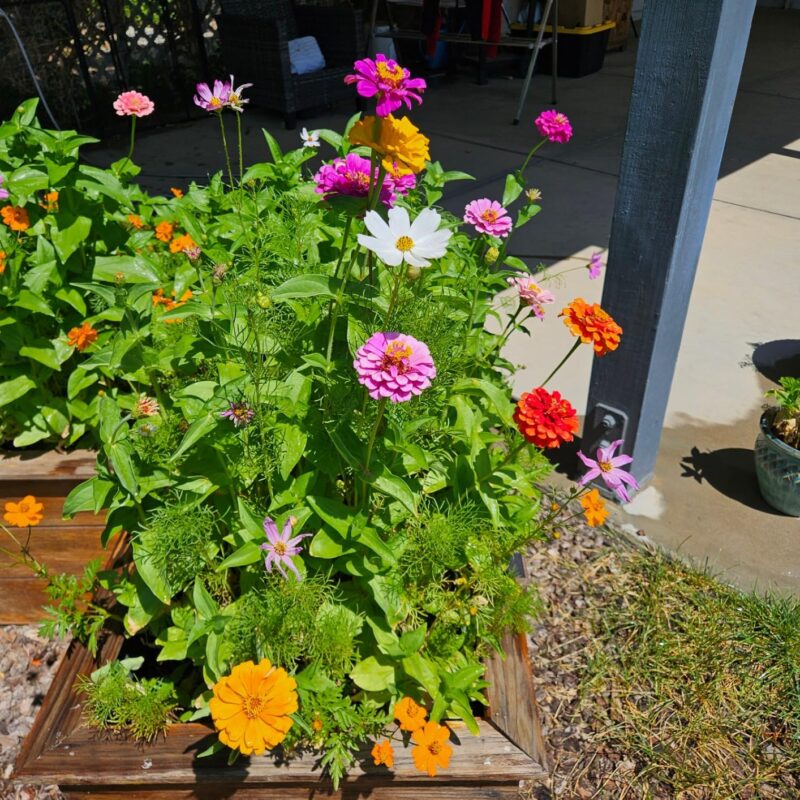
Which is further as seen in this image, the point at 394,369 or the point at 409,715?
the point at 409,715

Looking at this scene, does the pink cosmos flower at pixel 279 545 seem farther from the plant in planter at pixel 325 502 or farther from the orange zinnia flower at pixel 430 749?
the orange zinnia flower at pixel 430 749

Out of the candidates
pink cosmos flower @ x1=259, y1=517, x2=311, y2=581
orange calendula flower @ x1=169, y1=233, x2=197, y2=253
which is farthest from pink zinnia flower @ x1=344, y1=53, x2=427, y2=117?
orange calendula flower @ x1=169, y1=233, x2=197, y2=253

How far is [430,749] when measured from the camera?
1.21 meters

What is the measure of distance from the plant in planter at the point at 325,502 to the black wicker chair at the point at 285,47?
4.64 m

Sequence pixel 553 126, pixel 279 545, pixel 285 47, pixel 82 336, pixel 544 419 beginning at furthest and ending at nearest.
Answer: pixel 285 47 < pixel 553 126 < pixel 82 336 < pixel 544 419 < pixel 279 545

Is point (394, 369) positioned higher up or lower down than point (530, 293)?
higher up

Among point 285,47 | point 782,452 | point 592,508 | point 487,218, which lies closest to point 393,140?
point 487,218

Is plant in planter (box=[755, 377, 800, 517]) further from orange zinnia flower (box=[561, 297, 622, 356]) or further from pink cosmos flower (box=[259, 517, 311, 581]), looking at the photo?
pink cosmos flower (box=[259, 517, 311, 581])

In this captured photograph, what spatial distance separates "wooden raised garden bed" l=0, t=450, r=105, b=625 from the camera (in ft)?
6.04

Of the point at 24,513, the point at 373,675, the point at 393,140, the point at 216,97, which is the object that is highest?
the point at 393,140

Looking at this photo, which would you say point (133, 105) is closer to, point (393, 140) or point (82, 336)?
point (82, 336)

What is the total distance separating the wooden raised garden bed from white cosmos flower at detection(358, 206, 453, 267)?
3.80ft

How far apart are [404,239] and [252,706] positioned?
0.69 m

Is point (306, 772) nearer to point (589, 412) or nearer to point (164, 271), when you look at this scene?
point (164, 271)
